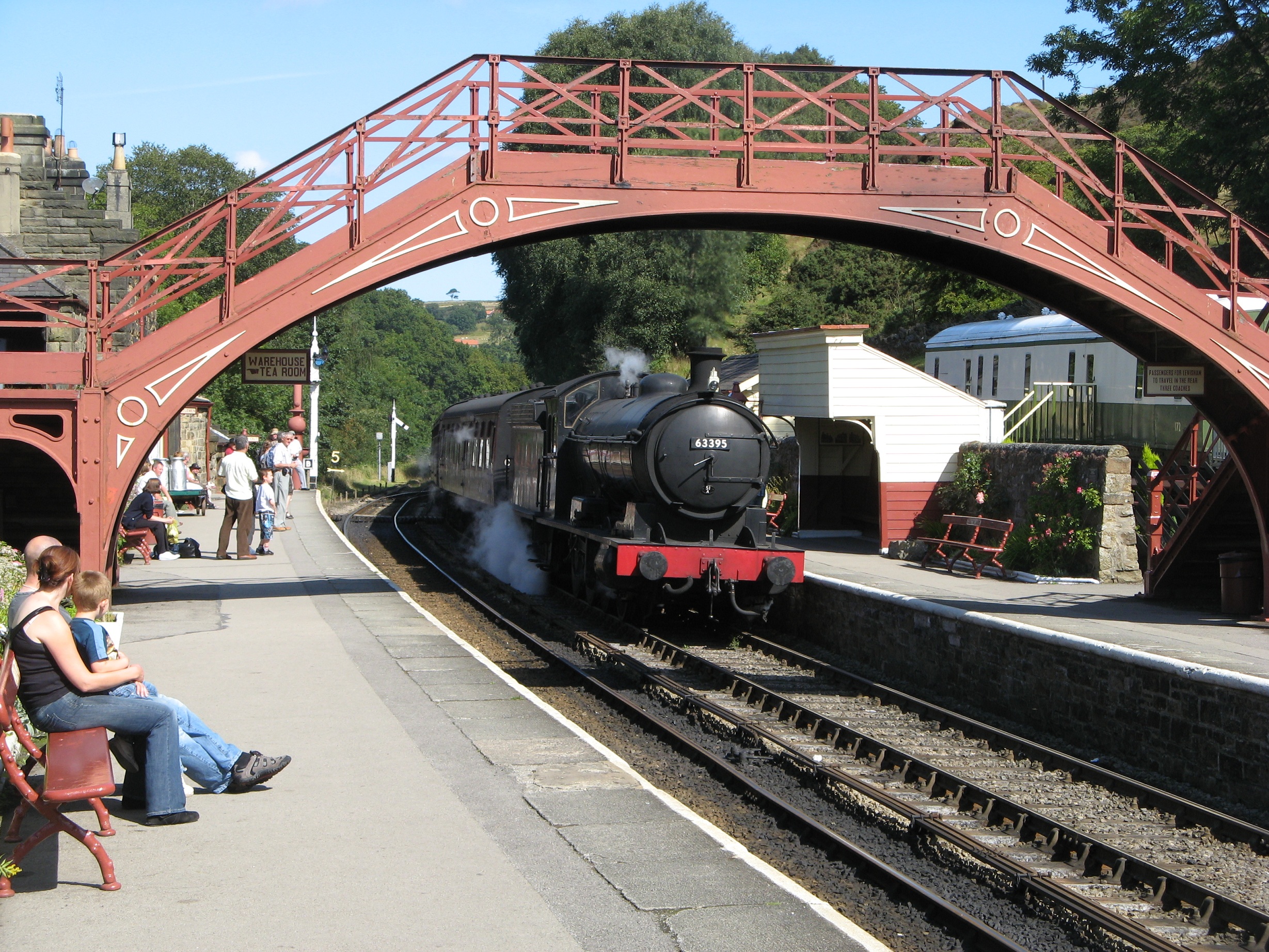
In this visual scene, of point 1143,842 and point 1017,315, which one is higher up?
point 1017,315

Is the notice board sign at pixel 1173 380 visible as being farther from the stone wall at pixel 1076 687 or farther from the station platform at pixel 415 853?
the station platform at pixel 415 853

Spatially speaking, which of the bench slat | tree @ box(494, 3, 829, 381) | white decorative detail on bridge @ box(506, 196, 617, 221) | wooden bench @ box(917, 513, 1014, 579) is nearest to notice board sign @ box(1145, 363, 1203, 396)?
wooden bench @ box(917, 513, 1014, 579)

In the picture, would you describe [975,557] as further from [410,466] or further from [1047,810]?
[410,466]

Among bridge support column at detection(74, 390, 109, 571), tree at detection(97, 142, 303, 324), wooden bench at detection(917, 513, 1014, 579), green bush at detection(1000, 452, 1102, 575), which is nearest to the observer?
bridge support column at detection(74, 390, 109, 571)

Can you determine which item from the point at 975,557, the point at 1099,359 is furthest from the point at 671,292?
the point at 975,557

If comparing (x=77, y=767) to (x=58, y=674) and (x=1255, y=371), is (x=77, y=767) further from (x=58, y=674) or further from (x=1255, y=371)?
(x=1255, y=371)

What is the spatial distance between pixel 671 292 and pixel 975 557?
21.7m

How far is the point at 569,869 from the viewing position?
5.81 metres

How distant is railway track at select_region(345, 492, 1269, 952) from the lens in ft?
20.3

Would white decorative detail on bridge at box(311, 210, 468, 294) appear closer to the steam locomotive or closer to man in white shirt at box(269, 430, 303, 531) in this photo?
the steam locomotive

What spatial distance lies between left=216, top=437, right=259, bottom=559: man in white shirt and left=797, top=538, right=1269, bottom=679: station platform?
8.53 meters

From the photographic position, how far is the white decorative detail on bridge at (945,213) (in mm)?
13883

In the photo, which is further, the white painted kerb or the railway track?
the white painted kerb

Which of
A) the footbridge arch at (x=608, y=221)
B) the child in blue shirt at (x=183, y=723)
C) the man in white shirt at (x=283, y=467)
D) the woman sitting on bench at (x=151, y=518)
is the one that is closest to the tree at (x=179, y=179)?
the man in white shirt at (x=283, y=467)
